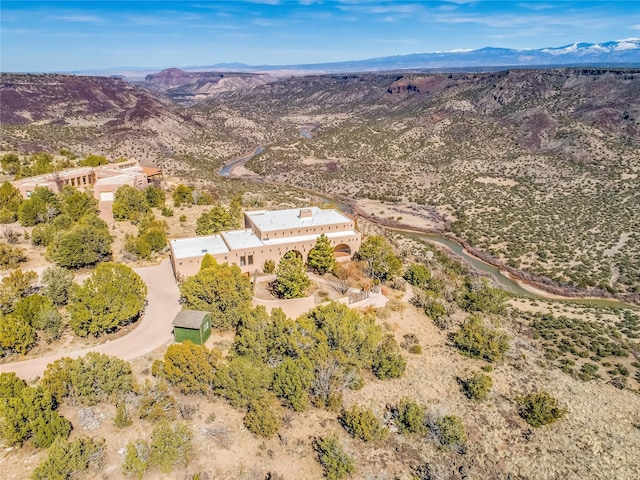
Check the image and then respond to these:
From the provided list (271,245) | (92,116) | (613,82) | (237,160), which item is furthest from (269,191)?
(613,82)

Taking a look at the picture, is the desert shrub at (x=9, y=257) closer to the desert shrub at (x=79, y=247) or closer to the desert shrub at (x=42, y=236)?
the desert shrub at (x=79, y=247)

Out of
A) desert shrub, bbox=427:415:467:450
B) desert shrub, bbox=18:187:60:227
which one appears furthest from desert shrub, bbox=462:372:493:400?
desert shrub, bbox=18:187:60:227

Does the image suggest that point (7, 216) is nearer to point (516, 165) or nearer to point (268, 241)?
point (268, 241)

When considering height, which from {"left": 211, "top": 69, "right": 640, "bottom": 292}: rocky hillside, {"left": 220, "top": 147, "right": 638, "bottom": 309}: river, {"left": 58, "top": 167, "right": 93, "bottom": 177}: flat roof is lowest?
{"left": 220, "top": 147, "right": 638, "bottom": 309}: river

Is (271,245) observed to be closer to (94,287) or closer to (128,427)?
(94,287)

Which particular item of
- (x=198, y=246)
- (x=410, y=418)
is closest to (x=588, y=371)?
(x=410, y=418)

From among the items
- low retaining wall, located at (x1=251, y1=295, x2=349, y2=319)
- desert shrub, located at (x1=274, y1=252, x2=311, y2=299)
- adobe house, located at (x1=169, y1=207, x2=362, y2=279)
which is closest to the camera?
low retaining wall, located at (x1=251, y1=295, x2=349, y2=319)

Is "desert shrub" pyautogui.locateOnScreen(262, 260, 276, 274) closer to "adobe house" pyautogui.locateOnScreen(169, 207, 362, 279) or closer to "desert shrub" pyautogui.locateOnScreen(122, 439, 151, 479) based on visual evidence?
"adobe house" pyautogui.locateOnScreen(169, 207, 362, 279)
